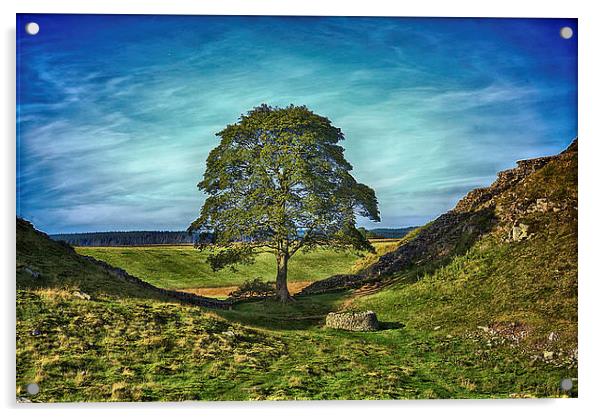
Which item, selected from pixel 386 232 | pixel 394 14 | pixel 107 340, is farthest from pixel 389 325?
pixel 394 14

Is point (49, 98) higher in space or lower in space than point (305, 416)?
higher

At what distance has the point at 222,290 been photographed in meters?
8.16

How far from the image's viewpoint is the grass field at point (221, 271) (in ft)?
26.3

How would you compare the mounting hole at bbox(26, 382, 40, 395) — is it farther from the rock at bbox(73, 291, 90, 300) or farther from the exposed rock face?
the exposed rock face

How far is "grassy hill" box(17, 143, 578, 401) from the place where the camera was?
741 centimetres

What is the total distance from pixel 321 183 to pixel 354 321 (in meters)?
1.86

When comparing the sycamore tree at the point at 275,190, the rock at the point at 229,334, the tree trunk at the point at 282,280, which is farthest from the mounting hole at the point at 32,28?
the rock at the point at 229,334

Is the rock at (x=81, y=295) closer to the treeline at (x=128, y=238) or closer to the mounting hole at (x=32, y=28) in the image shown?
the treeline at (x=128, y=238)

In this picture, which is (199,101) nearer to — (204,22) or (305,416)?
(204,22)

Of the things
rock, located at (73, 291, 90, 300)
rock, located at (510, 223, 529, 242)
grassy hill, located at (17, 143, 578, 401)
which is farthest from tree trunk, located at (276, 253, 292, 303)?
rock, located at (510, 223, 529, 242)

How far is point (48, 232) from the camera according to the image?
25.0 ft

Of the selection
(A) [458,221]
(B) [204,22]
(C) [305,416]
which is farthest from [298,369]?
(B) [204,22]

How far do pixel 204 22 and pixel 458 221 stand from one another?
4.20m

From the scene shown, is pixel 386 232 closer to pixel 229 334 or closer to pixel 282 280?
pixel 282 280
